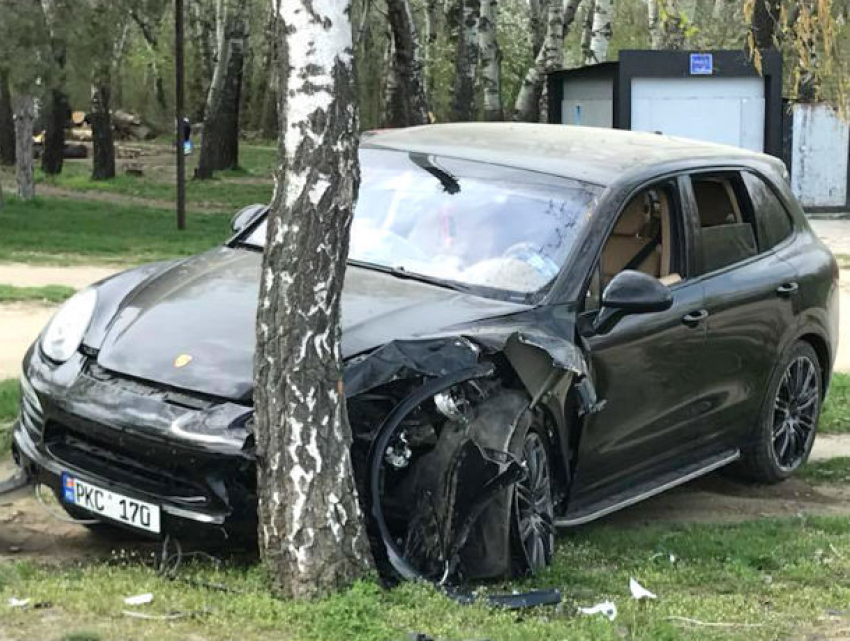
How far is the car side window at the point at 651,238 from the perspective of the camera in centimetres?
651

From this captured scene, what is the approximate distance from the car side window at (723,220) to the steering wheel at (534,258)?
1.13 metres

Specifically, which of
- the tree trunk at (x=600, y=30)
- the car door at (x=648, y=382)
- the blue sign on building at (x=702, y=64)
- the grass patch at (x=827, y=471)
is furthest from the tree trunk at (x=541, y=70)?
the car door at (x=648, y=382)

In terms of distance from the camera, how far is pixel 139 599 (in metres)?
4.45

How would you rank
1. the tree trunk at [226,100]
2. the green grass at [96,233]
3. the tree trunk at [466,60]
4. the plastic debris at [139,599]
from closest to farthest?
the plastic debris at [139,599], the green grass at [96,233], the tree trunk at [466,60], the tree trunk at [226,100]

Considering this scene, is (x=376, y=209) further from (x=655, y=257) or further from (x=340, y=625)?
(x=340, y=625)

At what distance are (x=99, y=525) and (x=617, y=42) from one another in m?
37.5

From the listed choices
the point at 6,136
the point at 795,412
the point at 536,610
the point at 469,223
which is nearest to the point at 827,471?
the point at 795,412

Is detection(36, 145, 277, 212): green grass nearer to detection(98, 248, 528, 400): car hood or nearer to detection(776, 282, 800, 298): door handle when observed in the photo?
detection(776, 282, 800, 298): door handle

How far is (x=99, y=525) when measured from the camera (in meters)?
5.55

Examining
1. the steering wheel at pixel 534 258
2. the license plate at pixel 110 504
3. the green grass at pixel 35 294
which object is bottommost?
the green grass at pixel 35 294

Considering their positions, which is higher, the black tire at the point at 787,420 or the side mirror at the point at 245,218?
the side mirror at the point at 245,218

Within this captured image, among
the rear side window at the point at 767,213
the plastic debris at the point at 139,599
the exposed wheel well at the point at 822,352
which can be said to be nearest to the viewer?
the plastic debris at the point at 139,599

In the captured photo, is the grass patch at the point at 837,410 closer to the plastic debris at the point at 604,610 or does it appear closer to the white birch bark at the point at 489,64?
the plastic debris at the point at 604,610

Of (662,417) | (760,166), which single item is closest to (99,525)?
(662,417)
